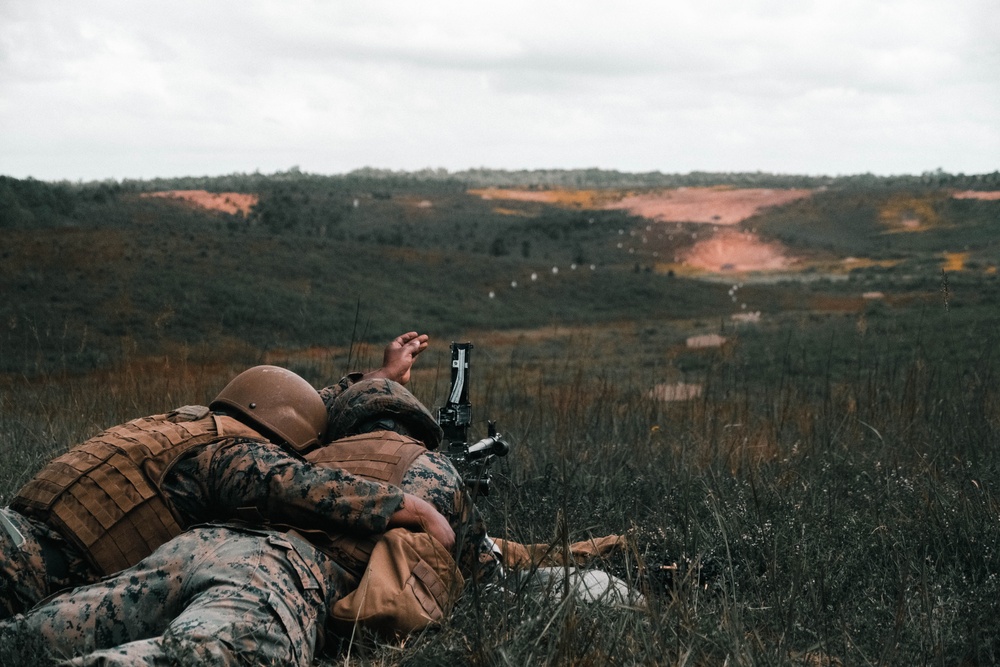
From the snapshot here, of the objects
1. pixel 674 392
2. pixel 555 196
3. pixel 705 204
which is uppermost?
pixel 555 196

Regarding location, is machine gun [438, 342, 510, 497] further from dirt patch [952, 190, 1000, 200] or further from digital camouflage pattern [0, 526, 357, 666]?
dirt patch [952, 190, 1000, 200]

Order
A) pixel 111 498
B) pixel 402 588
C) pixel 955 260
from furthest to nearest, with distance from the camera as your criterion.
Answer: pixel 955 260
pixel 111 498
pixel 402 588

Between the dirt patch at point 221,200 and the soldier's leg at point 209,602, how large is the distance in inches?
1716

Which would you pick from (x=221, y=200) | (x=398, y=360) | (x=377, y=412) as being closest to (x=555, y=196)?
(x=221, y=200)

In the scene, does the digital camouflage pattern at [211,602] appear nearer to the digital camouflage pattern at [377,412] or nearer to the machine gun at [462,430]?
the digital camouflage pattern at [377,412]

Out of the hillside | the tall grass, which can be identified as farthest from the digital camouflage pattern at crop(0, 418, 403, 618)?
the hillside

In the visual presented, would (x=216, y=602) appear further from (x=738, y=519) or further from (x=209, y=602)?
(x=738, y=519)

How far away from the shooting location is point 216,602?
273 cm

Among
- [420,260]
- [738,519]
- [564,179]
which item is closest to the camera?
[738,519]

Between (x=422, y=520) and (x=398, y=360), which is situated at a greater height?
(x=398, y=360)

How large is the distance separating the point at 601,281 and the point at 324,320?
52.0 ft

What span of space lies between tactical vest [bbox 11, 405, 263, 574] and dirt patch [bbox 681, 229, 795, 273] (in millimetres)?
44995

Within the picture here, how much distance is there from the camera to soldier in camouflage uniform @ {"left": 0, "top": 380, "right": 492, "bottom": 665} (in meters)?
2.58

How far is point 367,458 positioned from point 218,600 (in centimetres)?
88
